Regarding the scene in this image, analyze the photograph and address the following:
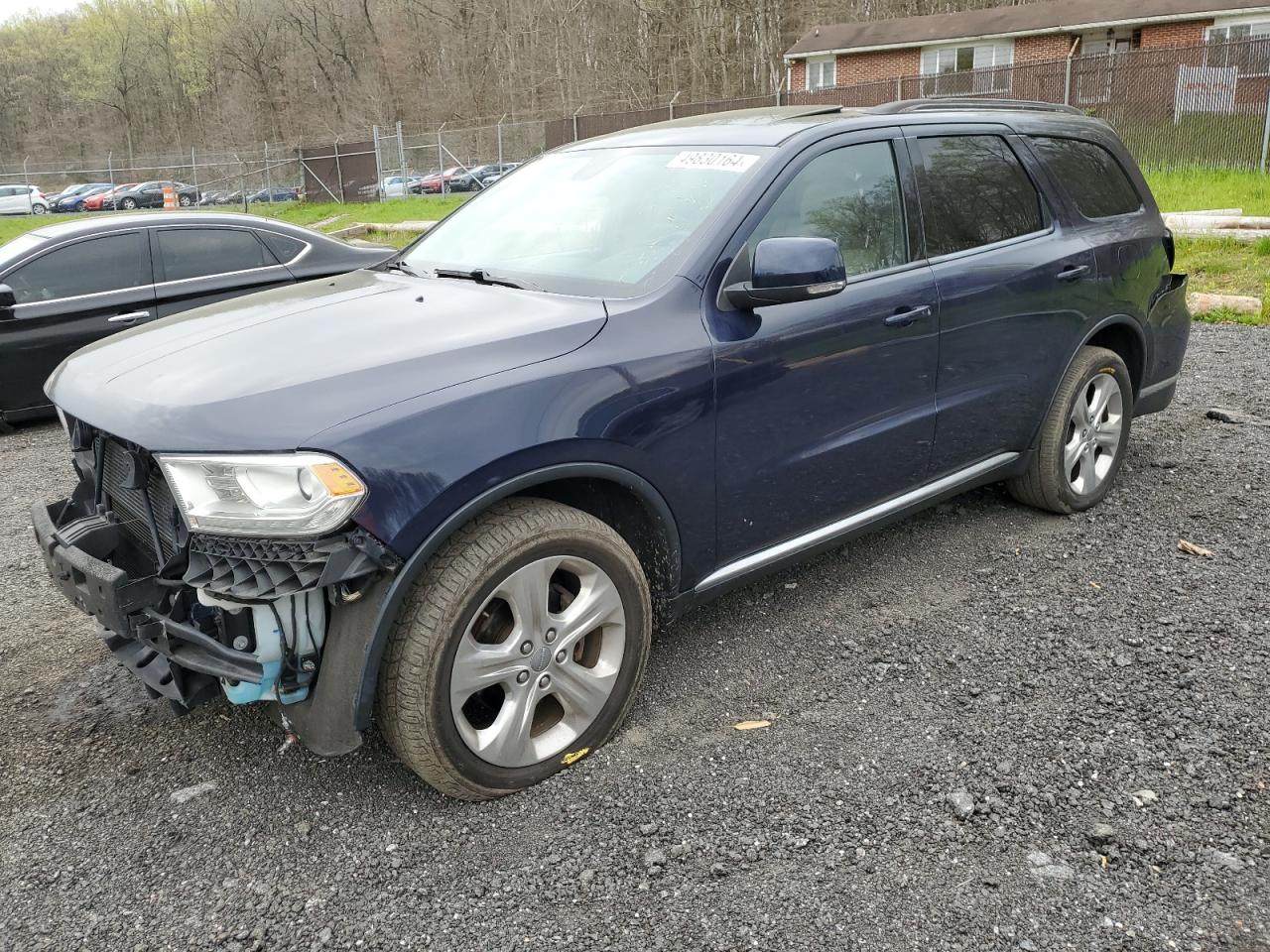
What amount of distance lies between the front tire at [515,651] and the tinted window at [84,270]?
218 inches

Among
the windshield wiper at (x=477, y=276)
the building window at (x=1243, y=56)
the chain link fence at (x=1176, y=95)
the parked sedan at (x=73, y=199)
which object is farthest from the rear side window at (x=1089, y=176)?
the parked sedan at (x=73, y=199)

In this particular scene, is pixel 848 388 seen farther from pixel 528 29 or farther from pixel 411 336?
pixel 528 29

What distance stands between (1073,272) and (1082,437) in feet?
2.66

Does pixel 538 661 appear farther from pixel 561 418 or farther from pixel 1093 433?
pixel 1093 433

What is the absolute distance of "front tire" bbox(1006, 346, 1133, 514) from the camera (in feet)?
14.3

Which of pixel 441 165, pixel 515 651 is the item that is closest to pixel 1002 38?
pixel 441 165

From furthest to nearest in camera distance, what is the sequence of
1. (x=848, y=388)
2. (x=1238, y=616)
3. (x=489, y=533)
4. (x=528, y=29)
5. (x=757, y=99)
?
(x=528, y=29), (x=757, y=99), (x=1238, y=616), (x=848, y=388), (x=489, y=533)

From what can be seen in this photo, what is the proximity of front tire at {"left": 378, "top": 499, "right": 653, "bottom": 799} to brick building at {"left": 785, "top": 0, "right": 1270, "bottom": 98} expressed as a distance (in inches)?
911

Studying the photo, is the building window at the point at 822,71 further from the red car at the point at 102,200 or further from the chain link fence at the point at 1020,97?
the red car at the point at 102,200

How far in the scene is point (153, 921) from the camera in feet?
7.61

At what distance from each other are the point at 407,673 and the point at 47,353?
18.1ft

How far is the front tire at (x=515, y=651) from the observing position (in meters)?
2.45

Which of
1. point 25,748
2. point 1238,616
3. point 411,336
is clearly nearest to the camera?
point 411,336

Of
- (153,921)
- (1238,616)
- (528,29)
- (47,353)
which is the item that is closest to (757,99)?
(47,353)
